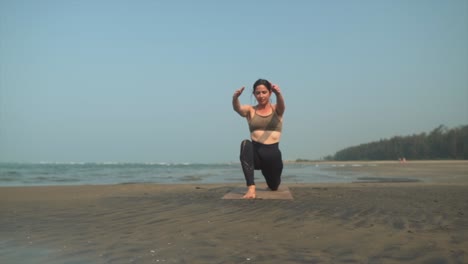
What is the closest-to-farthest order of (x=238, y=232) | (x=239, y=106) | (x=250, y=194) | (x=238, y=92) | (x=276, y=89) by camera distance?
1. (x=238, y=232)
2. (x=250, y=194)
3. (x=276, y=89)
4. (x=238, y=92)
5. (x=239, y=106)

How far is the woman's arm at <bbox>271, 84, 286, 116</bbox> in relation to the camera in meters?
5.24

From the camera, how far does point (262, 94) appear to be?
17.9 feet

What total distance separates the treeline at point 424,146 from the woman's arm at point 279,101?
154 ft

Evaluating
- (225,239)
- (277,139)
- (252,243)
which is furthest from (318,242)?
(277,139)

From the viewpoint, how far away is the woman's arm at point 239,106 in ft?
17.7

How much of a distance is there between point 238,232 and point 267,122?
273 cm

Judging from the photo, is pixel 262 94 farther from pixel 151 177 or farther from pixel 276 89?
pixel 151 177

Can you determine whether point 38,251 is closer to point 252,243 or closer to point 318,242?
point 252,243

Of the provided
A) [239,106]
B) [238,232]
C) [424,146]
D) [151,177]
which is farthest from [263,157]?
[424,146]

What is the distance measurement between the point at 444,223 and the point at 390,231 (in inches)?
29.2

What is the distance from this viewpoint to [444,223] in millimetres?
3316

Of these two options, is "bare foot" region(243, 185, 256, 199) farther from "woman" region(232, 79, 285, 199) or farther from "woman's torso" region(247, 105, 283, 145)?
"woman's torso" region(247, 105, 283, 145)

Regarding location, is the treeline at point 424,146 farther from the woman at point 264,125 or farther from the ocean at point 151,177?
the woman at point 264,125

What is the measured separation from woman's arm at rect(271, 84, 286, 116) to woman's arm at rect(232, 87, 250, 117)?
0.48 m
